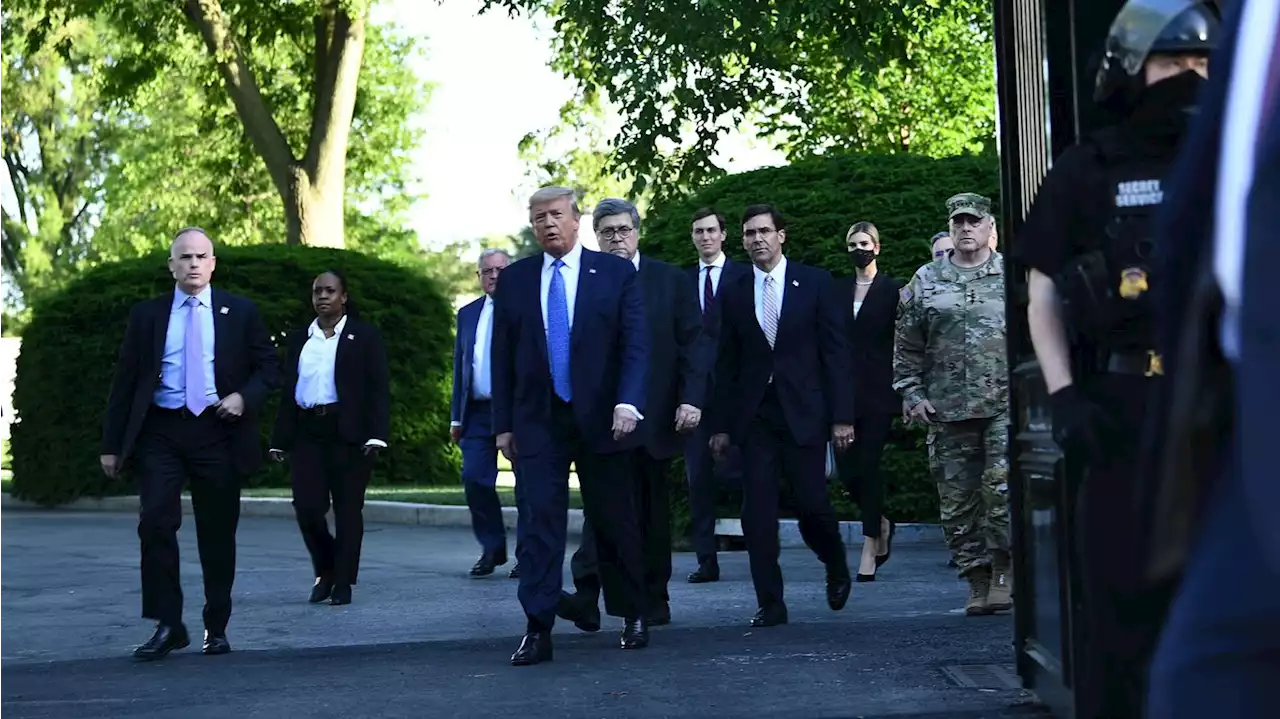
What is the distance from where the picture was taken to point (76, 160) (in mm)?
63375

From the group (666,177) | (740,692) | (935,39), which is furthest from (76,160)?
(740,692)

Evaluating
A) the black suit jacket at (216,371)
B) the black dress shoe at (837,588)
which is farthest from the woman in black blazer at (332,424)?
the black dress shoe at (837,588)

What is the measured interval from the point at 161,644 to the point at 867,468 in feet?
15.4

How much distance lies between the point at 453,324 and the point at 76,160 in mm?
41370

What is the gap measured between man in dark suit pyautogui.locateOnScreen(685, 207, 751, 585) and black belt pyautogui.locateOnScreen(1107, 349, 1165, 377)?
5.33 m

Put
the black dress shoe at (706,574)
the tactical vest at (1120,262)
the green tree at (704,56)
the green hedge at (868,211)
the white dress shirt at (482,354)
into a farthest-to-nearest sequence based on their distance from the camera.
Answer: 1. the green tree at (704,56)
2. the green hedge at (868,211)
3. the white dress shirt at (482,354)
4. the black dress shoe at (706,574)
5. the tactical vest at (1120,262)

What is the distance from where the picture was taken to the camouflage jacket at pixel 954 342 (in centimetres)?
1026

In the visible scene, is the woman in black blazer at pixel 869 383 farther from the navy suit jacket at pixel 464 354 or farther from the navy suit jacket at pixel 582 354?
the navy suit jacket at pixel 582 354

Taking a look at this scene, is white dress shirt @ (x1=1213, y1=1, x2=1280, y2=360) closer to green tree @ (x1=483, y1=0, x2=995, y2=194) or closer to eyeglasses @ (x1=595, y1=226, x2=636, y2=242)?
eyeglasses @ (x1=595, y1=226, x2=636, y2=242)

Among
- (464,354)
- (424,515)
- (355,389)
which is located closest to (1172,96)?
(355,389)

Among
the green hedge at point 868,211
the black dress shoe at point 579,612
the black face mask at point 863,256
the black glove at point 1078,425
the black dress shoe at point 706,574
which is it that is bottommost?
the black dress shoe at point 579,612

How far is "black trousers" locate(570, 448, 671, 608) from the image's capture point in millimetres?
9930

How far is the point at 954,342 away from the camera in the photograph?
34.5ft

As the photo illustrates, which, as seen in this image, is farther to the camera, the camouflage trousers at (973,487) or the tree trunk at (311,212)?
the tree trunk at (311,212)
